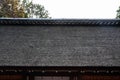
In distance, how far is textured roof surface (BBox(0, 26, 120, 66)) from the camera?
387 inches

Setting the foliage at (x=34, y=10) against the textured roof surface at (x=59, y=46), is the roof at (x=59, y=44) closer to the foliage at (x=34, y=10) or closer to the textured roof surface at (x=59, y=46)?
the textured roof surface at (x=59, y=46)

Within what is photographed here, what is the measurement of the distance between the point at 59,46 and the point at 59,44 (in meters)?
0.24

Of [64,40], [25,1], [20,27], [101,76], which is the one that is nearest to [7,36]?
[20,27]

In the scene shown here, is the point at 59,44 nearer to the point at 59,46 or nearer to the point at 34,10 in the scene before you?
the point at 59,46

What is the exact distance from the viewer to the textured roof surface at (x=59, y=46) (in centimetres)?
983

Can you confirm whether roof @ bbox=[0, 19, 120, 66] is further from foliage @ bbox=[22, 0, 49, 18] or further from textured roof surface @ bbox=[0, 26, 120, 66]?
foliage @ bbox=[22, 0, 49, 18]

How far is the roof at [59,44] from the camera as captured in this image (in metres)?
9.84

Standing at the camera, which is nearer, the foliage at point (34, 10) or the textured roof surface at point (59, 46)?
the textured roof surface at point (59, 46)

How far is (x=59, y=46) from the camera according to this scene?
438 inches

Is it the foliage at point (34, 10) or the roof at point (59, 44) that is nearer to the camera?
the roof at point (59, 44)

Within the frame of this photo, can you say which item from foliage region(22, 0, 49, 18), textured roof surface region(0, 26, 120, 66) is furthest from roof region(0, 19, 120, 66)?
foliage region(22, 0, 49, 18)

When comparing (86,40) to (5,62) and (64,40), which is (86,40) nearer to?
(64,40)

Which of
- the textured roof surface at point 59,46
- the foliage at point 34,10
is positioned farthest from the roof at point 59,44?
the foliage at point 34,10

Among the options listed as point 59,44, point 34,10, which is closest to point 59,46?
point 59,44
